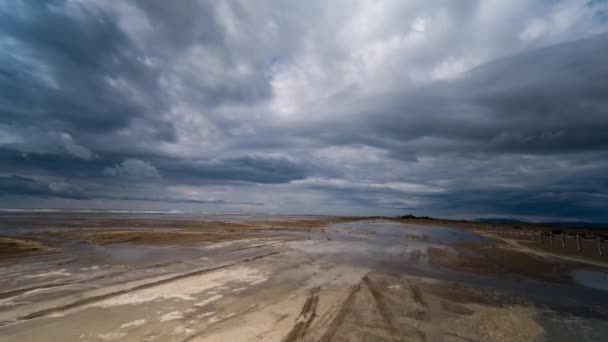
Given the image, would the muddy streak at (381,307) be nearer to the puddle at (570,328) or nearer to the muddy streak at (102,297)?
the puddle at (570,328)

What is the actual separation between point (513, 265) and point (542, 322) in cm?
995

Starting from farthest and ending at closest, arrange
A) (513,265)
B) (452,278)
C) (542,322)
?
(513,265) → (452,278) → (542,322)

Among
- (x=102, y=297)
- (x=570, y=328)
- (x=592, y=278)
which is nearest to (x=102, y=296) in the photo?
(x=102, y=297)

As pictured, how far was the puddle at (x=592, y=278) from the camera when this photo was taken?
10.8 metres

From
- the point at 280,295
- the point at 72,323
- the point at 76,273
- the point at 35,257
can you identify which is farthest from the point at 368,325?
the point at 35,257

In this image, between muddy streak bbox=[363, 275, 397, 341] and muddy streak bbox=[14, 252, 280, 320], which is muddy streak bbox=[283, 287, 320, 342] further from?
muddy streak bbox=[14, 252, 280, 320]

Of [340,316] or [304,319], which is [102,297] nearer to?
[304,319]

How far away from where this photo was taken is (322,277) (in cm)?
1010

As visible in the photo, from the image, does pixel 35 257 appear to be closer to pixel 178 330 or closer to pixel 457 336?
pixel 178 330

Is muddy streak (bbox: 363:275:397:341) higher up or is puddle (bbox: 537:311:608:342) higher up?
muddy streak (bbox: 363:275:397:341)

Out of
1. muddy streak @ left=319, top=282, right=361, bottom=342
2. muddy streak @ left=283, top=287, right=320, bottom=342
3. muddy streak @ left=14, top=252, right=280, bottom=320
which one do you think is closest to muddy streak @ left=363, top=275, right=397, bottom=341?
muddy streak @ left=319, top=282, right=361, bottom=342

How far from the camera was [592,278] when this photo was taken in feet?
40.1

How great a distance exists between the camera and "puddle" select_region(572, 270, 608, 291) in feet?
35.5

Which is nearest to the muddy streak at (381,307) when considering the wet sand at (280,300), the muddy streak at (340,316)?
the wet sand at (280,300)
